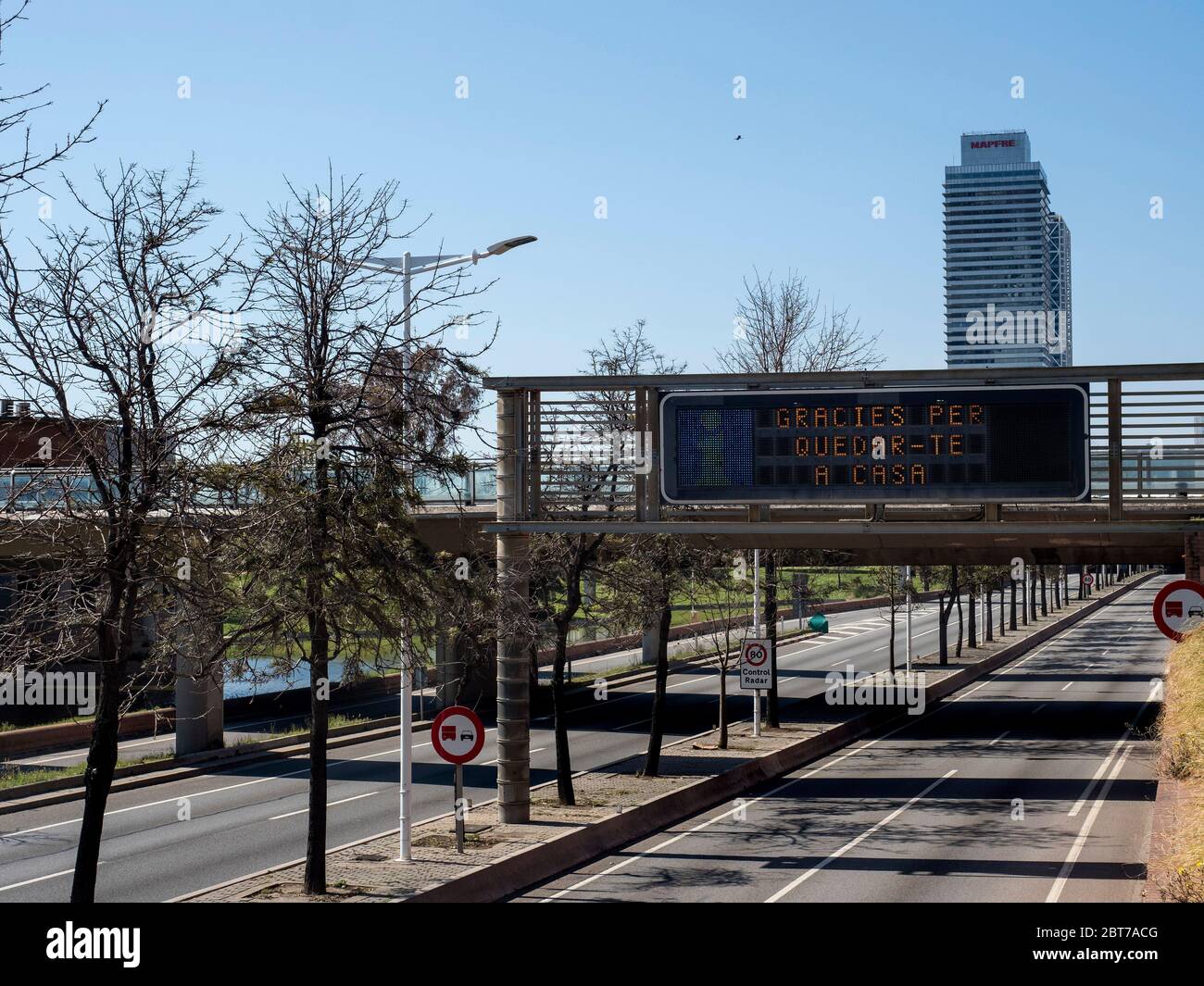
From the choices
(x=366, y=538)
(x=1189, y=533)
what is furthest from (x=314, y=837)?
(x=1189, y=533)

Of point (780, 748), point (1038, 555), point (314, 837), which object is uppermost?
point (1038, 555)

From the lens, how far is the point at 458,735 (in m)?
17.2

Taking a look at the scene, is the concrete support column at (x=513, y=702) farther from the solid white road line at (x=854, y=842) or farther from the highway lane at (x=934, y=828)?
the solid white road line at (x=854, y=842)

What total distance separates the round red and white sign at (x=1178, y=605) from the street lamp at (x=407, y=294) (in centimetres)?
940

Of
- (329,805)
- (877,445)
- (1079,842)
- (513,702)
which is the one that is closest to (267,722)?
(329,805)

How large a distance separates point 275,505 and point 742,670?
1646 centimetres

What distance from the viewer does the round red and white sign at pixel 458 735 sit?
17.2 metres

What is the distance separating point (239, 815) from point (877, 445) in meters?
13.7

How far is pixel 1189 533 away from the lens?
18125 millimetres

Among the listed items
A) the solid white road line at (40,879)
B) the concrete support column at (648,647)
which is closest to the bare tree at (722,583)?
the solid white road line at (40,879)

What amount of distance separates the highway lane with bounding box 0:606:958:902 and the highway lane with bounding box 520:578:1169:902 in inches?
197

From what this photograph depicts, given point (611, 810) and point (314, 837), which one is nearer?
point (314, 837)

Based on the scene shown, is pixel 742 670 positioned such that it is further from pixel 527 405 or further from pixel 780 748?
pixel 527 405

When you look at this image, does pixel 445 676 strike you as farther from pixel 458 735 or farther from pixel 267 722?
pixel 458 735
